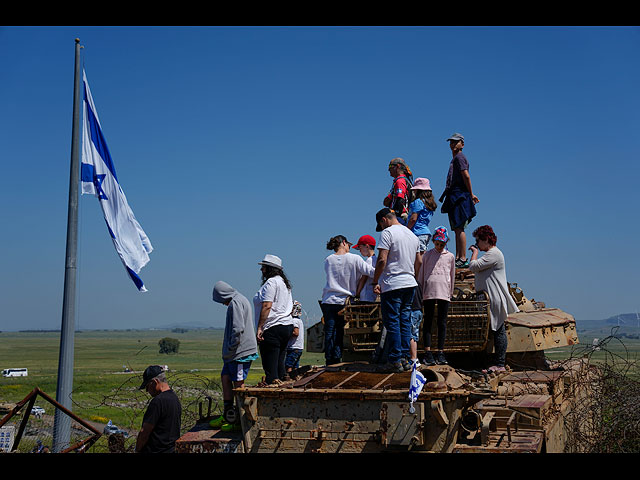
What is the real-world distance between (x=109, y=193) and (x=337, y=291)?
5.01 metres

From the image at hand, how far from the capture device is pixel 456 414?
6617 mm

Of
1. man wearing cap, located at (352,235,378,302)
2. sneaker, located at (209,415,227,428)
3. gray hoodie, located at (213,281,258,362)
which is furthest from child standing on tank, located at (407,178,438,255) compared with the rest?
sneaker, located at (209,415,227,428)

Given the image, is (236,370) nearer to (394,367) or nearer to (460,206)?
(394,367)

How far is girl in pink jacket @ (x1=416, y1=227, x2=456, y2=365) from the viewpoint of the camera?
8.94 meters

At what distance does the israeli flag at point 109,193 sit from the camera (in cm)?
1227

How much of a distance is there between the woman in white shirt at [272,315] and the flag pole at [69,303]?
271 centimetres

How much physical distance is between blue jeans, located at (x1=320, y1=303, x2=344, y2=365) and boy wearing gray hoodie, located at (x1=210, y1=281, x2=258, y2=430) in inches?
64.9

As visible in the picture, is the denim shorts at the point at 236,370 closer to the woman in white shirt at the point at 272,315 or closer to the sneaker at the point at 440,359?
the woman in white shirt at the point at 272,315

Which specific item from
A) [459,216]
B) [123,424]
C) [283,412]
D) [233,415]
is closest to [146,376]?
[233,415]

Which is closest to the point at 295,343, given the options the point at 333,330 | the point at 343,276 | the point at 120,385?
the point at 333,330

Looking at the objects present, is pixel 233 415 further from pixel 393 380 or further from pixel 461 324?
pixel 461 324

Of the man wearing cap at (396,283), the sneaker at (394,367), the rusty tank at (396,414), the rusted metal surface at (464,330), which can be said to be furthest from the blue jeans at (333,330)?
the sneaker at (394,367)

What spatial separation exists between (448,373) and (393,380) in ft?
1.78

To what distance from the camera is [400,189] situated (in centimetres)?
1010
